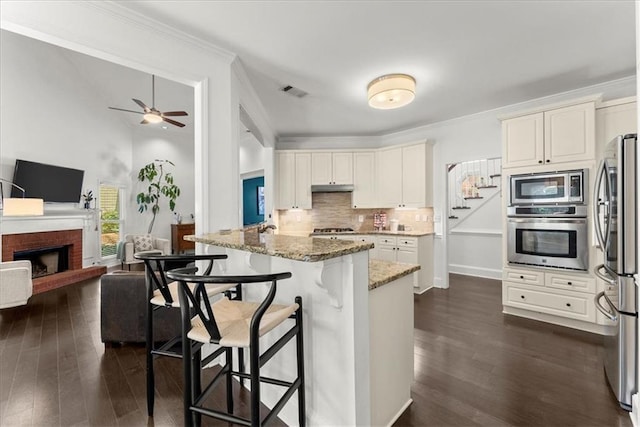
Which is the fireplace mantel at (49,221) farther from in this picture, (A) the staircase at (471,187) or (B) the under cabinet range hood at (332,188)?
(A) the staircase at (471,187)

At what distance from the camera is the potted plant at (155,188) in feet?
23.3

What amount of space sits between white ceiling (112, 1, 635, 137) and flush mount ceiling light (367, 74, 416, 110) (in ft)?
0.31

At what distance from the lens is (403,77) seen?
317 cm

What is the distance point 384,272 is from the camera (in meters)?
1.79

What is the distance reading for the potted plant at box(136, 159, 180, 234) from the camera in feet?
23.3

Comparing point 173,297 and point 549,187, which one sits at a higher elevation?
point 549,187

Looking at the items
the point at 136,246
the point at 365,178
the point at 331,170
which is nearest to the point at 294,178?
the point at 331,170

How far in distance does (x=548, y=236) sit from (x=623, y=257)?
152 cm

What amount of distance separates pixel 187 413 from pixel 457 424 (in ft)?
5.12

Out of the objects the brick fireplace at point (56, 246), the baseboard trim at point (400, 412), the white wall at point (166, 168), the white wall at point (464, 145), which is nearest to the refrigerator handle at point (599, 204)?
the baseboard trim at point (400, 412)

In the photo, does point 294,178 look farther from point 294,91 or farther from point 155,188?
point 155,188

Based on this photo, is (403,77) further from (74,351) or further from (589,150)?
(74,351)

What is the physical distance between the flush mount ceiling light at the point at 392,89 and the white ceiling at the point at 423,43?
0.10m

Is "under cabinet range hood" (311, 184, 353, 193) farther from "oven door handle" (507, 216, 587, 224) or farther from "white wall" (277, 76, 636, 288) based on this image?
"oven door handle" (507, 216, 587, 224)
